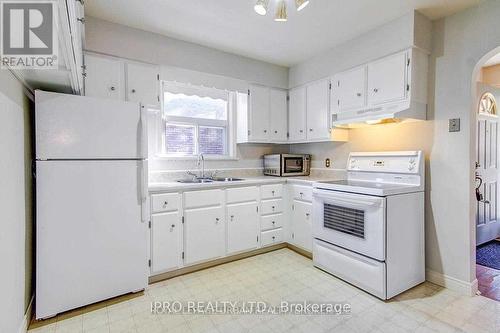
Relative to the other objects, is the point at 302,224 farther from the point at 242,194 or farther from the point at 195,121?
the point at 195,121

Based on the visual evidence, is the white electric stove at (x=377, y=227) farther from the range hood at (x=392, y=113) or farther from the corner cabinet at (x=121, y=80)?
the corner cabinet at (x=121, y=80)

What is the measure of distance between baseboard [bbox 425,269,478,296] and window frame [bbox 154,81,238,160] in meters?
2.56

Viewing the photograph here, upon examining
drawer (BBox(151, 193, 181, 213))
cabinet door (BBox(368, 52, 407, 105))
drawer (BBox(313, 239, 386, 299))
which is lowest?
drawer (BBox(313, 239, 386, 299))

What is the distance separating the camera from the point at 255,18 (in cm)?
248

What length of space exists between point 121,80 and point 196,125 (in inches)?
41.3

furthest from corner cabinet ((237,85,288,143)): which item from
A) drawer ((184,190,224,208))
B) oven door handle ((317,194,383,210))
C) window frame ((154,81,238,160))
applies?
oven door handle ((317,194,383,210))

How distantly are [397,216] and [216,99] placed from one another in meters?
2.55

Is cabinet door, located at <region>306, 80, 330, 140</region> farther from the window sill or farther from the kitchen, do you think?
the window sill

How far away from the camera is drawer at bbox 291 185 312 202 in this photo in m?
3.06

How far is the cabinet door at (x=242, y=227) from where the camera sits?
2.94m

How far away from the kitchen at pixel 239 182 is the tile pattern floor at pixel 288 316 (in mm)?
16

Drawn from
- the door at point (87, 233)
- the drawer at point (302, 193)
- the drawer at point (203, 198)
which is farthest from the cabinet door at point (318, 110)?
the door at point (87, 233)

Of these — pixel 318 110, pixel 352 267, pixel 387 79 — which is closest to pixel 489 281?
pixel 352 267

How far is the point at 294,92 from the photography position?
3760mm
